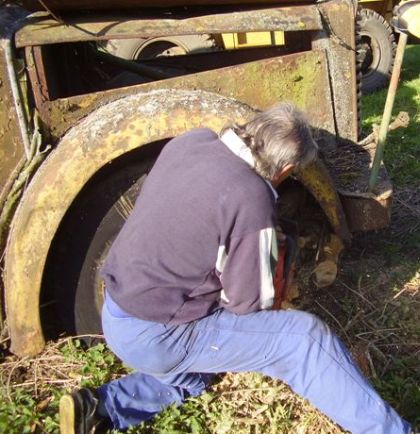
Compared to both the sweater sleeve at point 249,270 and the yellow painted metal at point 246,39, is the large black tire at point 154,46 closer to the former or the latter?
the yellow painted metal at point 246,39

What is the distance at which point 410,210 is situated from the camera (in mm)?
4312

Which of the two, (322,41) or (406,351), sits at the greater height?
(322,41)

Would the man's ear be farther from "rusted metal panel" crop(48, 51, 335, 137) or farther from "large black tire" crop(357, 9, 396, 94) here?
"large black tire" crop(357, 9, 396, 94)

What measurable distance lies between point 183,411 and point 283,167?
1.30 m

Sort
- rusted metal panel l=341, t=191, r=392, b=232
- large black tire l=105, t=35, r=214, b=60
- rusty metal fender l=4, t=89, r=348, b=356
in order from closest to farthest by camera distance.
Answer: rusty metal fender l=4, t=89, r=348, b=356 → rusted metal panel l=341, t=191, r=392, b=232 → large black tire l=105, t=35, r=214, b=60

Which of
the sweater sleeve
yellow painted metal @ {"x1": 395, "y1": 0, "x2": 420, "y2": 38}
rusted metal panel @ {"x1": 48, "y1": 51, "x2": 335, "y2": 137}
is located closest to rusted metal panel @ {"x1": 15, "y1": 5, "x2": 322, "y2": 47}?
rusted metal panel @ {"x1": 48, "y1": 51, "x2": 335, "y2": 137}

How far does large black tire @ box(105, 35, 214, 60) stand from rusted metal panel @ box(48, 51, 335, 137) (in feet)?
9.55

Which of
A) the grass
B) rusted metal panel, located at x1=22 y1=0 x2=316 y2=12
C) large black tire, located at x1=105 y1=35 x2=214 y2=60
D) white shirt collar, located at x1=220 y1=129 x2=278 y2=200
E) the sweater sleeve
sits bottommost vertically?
the grass

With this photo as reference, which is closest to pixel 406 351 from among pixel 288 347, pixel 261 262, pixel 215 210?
pixel 288 347

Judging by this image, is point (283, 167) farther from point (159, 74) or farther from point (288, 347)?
point (159, 74)

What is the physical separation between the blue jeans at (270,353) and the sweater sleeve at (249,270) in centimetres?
10

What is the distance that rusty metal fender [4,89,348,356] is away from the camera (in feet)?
8.96

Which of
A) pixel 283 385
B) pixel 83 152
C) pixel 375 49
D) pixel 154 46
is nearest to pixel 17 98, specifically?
pixel 83 152

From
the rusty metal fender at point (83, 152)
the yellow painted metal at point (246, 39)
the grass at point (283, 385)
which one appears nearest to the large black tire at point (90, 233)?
the rusty metal fender at point (83, 152)
